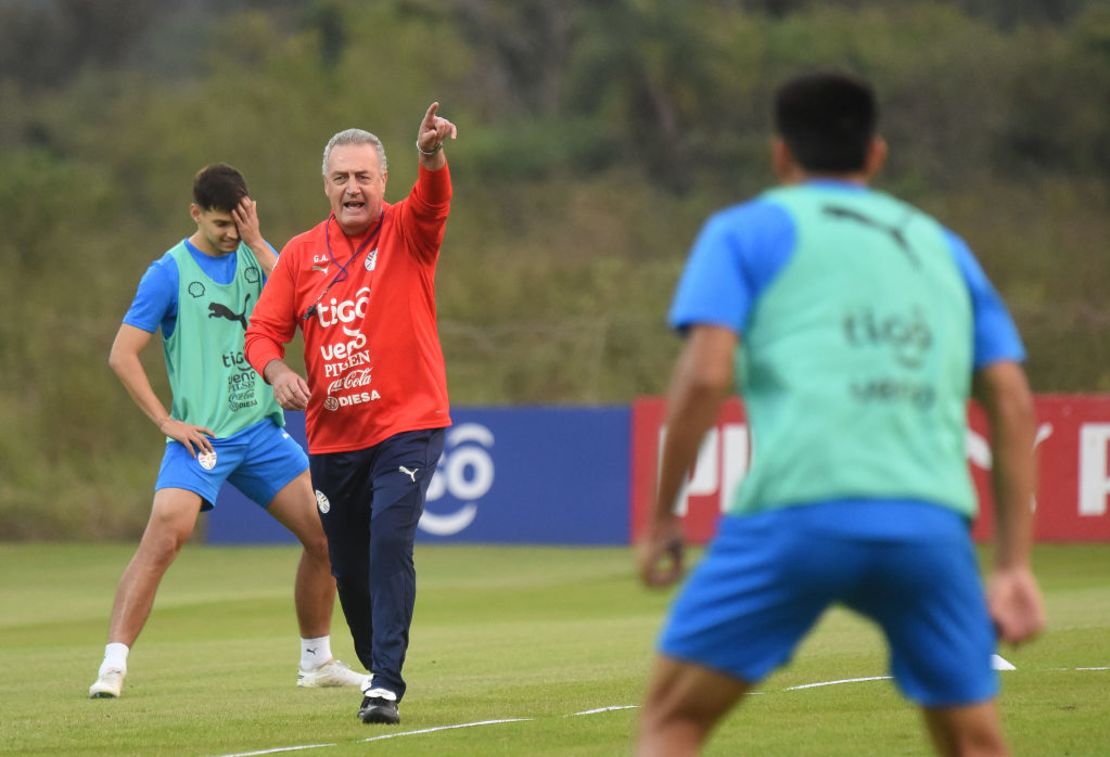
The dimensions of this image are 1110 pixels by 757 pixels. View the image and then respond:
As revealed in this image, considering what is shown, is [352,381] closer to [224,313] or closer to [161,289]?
[224,313]

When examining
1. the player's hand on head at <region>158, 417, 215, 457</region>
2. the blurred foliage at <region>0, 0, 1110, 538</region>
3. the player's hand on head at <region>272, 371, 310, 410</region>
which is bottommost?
the player's hand on head at <region>158, 417, 215, 457</region>

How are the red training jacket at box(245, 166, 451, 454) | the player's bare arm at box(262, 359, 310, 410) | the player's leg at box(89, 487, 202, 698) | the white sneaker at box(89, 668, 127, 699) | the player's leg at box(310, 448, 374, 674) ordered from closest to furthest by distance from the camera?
1. the player's bare arm at box(262, 359, 310, 410)
2. the red training jacket at box(245, 166, 451, 454)
3. the player's leg at box(310, 448, 374, 674)
4. the white sneaker at box(89, 668, 127, 699)
5. the player's leg at box(89, 487, 202, 698)

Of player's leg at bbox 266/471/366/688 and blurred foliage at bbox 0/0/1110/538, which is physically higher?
blurred foliage at bbox 0/0/1110/538

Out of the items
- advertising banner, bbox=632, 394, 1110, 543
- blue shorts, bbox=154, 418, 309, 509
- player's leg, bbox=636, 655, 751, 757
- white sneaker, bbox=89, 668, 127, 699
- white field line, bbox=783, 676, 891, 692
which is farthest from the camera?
advertising banner, bbox=632, 394, 1110, 543

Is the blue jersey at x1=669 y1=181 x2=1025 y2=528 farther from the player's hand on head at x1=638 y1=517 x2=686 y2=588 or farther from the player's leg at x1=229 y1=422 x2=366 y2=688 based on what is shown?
the player's leg at x1=229 y1=422 x2=366 y2=688

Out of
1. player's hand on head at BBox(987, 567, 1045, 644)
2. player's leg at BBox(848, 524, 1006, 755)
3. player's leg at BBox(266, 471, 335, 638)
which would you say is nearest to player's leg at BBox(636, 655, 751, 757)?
player's leg at BBox(848, 524, 1006, 755)

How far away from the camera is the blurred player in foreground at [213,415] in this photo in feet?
29.3

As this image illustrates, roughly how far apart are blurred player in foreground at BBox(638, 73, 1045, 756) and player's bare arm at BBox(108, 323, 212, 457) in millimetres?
5064

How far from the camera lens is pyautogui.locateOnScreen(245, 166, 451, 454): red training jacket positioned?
760cm

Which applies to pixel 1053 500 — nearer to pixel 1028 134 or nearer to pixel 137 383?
pixel 137 383

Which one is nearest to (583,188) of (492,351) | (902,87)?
(902,87)

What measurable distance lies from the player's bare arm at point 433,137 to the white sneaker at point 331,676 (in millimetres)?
2663

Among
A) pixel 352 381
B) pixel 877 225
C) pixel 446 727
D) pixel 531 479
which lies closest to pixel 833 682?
pixel 446 727

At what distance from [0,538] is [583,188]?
56.4 feet
